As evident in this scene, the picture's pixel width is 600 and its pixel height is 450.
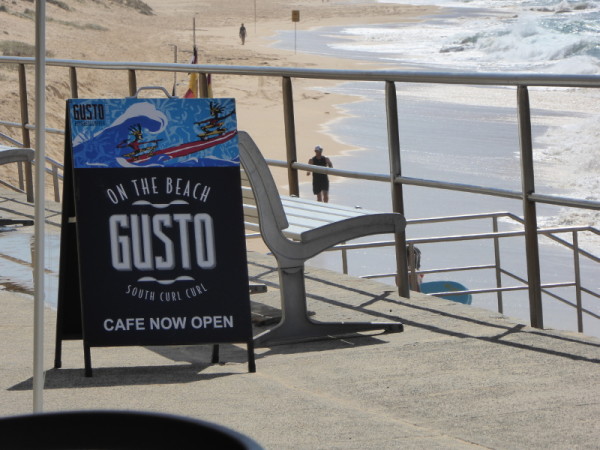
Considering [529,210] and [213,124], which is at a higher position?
[213,124]

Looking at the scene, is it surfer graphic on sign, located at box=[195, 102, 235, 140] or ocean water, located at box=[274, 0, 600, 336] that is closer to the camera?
surfer graphic on sign, located at box=[195, 102, 235, 140]

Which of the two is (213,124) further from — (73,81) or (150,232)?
(73,81)

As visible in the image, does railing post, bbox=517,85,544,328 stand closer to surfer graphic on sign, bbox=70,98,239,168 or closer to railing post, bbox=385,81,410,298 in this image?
railing post, bbox=385,81,410,298

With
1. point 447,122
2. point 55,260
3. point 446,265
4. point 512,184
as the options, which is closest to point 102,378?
point 55,260

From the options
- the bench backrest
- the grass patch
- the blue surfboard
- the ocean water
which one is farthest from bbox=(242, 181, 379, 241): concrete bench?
the grass patch

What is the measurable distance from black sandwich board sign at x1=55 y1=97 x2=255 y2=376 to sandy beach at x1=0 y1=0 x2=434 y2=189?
64.0 feet

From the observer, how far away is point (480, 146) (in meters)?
27.4

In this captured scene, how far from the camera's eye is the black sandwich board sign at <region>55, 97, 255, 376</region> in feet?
13.5

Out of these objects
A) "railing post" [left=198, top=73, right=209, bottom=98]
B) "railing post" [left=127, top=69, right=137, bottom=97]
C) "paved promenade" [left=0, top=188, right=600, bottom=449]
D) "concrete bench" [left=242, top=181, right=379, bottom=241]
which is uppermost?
"railing post" [left=127, top=69, right=137, bottom=97]

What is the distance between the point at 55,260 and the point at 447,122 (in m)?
26.2

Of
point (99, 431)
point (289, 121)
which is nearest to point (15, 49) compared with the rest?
point (289, 121)

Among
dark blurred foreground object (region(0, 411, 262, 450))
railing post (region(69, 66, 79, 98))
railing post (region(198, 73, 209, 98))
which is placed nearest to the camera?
dark blurred foreground object (region(0, 411, 262, 450))

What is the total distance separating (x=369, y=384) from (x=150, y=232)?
986 millimetres

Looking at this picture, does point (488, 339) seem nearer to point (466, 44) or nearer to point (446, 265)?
point (446, 265)
